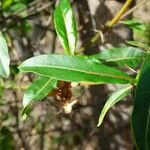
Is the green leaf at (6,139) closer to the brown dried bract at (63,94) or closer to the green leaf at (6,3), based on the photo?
the green leaf at (6,3)

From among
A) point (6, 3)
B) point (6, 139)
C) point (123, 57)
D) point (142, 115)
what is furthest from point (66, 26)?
point (6, 139)

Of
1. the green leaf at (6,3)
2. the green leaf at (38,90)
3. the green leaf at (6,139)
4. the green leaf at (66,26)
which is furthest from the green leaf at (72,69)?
the green leaf at (6,139)

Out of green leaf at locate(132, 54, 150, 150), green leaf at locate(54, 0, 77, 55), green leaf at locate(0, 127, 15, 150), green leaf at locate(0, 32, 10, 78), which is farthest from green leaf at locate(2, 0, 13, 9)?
green leaf at locate(132, 54, 150, 150)

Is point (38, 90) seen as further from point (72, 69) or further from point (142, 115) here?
point (142, 115)

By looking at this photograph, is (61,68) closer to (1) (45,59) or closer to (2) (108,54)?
(1) (45,59)

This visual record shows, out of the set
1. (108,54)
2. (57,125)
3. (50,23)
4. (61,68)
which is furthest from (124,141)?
(61,68)

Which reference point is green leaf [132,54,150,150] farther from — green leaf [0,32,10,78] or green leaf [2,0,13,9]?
green leaf [2,0,13,9]
